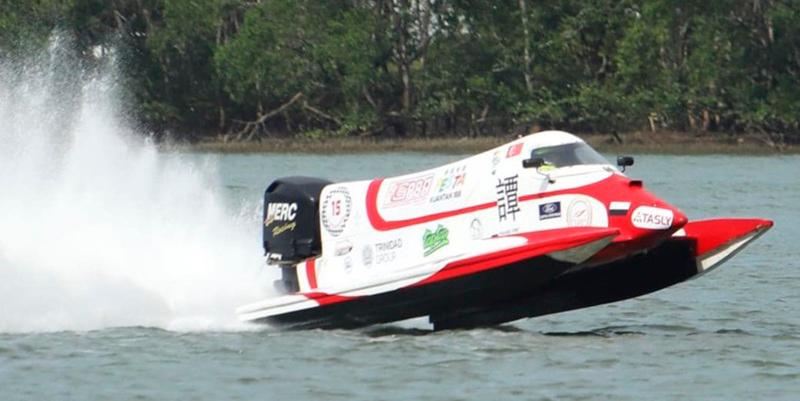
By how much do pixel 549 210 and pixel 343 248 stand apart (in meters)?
1.75

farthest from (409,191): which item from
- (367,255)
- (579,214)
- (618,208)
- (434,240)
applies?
(618,208)

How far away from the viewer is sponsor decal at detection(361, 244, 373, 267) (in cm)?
1471

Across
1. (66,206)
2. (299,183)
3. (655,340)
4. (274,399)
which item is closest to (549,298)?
(655,340)

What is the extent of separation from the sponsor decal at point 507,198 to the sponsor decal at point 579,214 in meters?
0.41

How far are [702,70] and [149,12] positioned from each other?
17397 mm

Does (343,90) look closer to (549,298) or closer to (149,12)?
(149,12)

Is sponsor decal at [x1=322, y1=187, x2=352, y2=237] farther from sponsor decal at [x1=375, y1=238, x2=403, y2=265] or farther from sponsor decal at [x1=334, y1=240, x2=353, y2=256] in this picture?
sponsor decal at [x1=375, y1=238, x2=403, y2=265]

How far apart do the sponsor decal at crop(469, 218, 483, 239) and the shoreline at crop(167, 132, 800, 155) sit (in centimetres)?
3584

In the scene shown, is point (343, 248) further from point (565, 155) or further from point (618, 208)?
point (618, 208)

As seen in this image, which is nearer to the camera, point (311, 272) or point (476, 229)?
→ point (476, 229)

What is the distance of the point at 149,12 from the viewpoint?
59031mm

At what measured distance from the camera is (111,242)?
16891mm

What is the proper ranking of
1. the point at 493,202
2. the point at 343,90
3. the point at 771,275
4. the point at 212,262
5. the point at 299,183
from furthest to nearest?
the point at 343,90 < the point at 771,275 < the point at 212,262 < the point at 299,183 < the point at 493,202

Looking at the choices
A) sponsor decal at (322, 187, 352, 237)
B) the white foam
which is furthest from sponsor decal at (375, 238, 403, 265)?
the white foam
